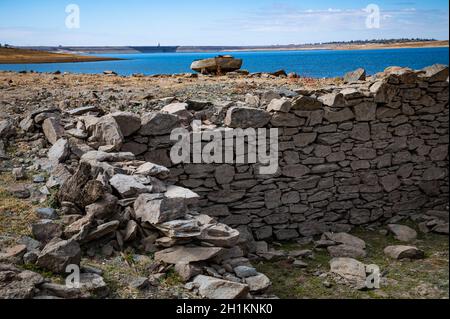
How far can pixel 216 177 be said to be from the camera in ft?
29.5

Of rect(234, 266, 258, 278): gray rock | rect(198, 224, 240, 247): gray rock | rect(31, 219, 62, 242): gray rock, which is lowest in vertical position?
rect(234, 266, 258, 278): gray rock

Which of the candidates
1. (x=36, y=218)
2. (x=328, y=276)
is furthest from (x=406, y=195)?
(x=36, y=218)

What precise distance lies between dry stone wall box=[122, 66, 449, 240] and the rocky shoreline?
27mm

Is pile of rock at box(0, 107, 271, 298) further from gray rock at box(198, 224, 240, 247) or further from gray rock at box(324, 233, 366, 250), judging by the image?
gray rock at box(324, 233, 366, 250)

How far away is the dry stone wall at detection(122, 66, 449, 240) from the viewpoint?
29.7 ft

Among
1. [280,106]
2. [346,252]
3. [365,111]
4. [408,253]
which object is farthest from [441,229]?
[280,106]

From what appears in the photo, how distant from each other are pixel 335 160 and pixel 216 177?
9.20ft

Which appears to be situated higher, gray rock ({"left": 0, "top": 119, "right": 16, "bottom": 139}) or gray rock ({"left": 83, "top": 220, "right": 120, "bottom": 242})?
gray rock ({"left": 0, "top": 119, "right": 16, "bottom": 139})

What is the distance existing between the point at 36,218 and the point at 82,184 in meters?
0.71

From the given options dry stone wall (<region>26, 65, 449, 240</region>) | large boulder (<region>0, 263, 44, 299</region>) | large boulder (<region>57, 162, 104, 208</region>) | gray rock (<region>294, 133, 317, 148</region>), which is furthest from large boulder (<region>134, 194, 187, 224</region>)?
gray rock (<region>294, 133, 317, 148</region>)

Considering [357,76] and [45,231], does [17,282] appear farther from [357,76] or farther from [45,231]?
[357,76]

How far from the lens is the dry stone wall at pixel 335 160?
Answer: 9.06 meters

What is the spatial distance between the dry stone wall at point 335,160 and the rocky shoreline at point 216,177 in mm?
27
